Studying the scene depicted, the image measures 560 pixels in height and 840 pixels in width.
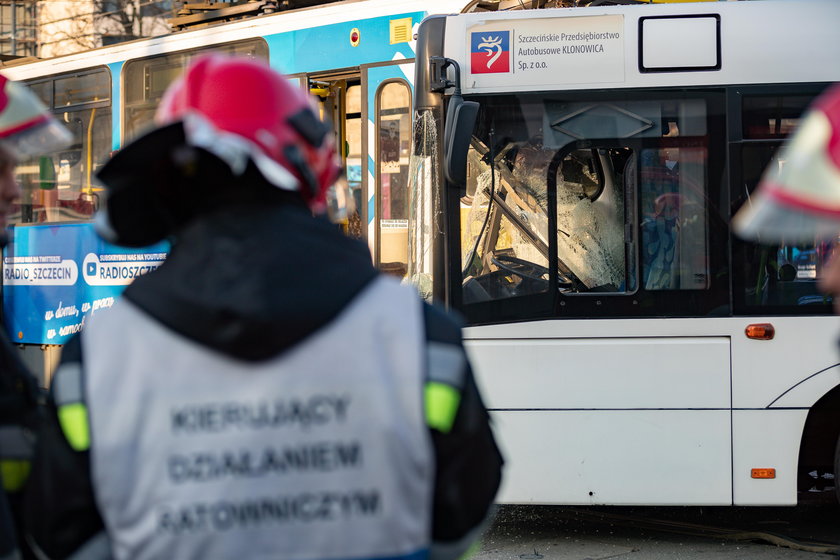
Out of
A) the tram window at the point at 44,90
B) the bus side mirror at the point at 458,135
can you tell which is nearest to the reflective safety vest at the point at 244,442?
the bus side mirror at the point at 458,135

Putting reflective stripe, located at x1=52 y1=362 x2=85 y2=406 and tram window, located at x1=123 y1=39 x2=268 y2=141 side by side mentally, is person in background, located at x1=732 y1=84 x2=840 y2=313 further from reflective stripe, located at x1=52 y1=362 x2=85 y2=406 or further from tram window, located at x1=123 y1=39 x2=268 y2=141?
tram window, located at x1=123 y1=39 x2=268 y2=141

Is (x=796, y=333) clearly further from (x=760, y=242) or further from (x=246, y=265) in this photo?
(x=246, y=265)

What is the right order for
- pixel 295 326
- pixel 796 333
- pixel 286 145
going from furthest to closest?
pixel 796 333 → pixel 286 145 → pixel 295 326

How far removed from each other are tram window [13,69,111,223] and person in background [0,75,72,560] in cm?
812

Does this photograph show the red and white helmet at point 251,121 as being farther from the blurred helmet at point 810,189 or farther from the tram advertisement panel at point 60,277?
the tram advertisement panel at point 60,277

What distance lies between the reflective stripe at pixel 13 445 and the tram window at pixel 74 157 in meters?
8.32

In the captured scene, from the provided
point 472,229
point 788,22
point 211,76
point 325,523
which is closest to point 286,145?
point 211,76

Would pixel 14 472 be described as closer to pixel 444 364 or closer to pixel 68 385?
pixel 68 385

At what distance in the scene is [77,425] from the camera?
1.71 meters

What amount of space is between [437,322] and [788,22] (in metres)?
4.86

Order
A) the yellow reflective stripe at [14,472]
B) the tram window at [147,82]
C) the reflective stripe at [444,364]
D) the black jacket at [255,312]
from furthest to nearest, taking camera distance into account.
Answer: the tram window at [147,82]
the yellow reflective stripe at [14,472]
the reflective stripe at [444,364]
the black jacket at [255,312]

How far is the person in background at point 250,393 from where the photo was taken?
5.51 feet

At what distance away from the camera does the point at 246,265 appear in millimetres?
1683

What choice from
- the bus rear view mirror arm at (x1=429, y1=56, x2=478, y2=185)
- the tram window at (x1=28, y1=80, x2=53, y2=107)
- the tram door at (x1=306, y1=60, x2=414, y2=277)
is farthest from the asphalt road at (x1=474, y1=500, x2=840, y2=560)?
the tram window at (x1=28, y1=80, x2=53, y2=107)
